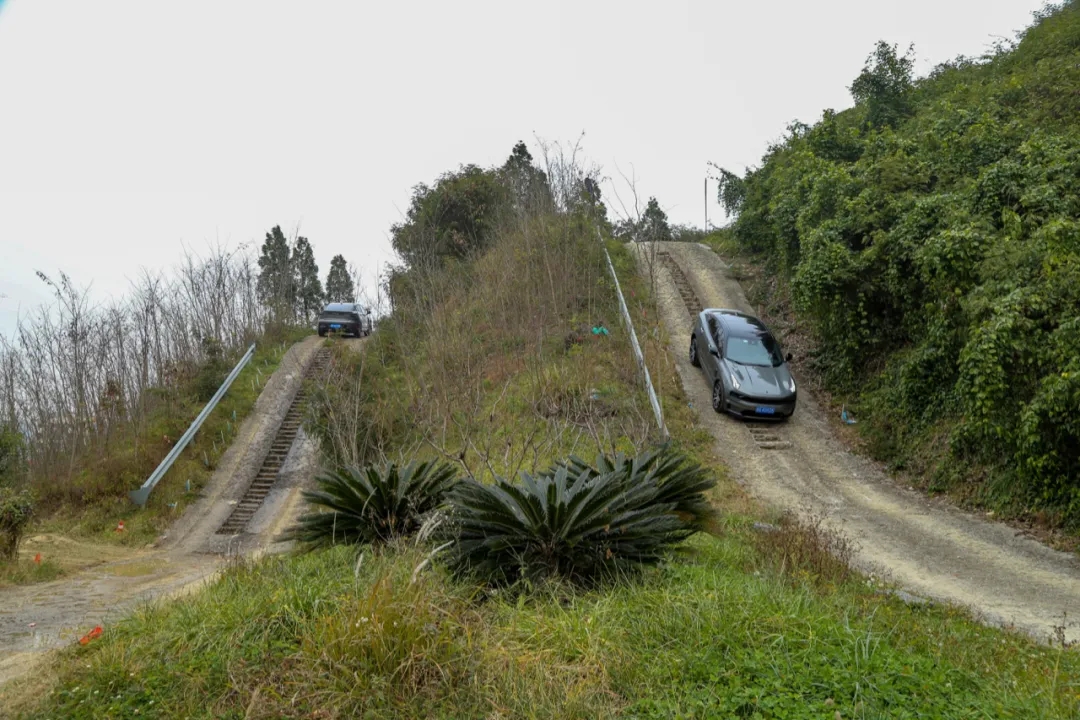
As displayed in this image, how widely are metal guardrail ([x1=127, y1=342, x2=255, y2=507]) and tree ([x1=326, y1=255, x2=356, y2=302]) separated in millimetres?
25633

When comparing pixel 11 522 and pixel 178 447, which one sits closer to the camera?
pixel 11 522

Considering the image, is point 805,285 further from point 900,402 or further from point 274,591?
point 274,591

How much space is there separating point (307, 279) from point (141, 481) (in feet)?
96.2

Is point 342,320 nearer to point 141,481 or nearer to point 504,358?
point 504,358

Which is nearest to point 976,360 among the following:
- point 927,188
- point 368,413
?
point 927,188

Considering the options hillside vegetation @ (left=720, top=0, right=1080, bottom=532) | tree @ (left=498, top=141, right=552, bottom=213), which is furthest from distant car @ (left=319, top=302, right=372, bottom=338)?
hillside vegetation @ (left=720, top=0, right=1080, bottom=532)

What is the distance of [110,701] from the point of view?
172 inches

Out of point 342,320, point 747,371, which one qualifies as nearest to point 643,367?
point 747,371

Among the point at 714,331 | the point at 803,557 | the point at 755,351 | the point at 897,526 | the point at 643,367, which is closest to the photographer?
the point at 803,557

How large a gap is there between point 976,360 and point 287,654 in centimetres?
991

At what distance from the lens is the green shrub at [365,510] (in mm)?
7508

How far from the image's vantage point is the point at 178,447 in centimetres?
2025

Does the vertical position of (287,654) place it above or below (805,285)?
below

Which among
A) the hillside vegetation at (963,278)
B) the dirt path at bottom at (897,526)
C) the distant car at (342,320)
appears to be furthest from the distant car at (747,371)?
the distant car at (342,320)
